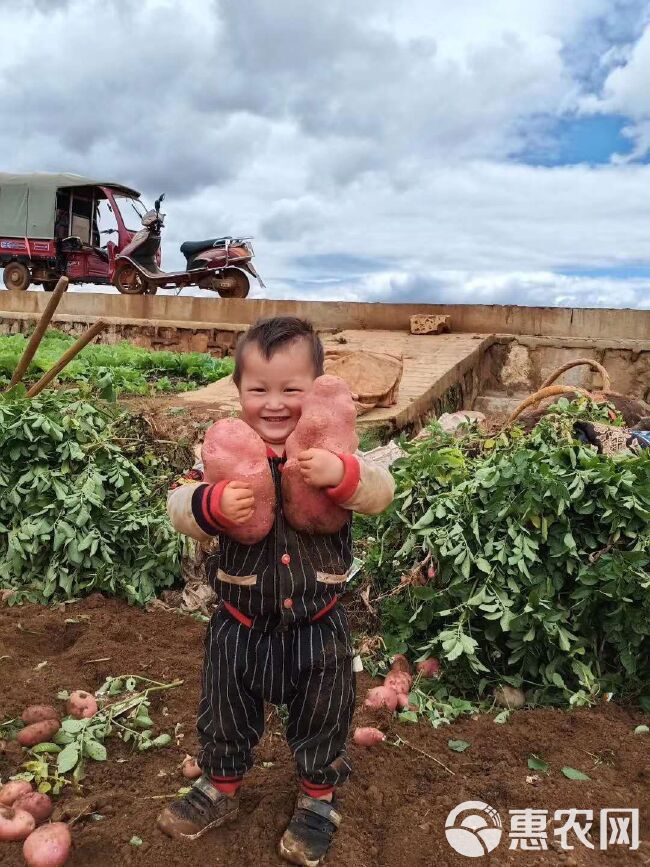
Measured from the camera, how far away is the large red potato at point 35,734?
8.23 ft

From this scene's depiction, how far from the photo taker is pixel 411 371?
7.71m

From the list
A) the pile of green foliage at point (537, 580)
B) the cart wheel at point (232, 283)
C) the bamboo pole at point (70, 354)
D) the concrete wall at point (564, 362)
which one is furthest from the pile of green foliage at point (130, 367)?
the pile of green foliage at point (537, 580)

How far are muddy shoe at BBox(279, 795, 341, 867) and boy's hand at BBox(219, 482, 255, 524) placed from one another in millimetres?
842

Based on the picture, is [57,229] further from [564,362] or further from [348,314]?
[564,362]

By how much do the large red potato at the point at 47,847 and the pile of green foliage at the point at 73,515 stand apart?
1.86m

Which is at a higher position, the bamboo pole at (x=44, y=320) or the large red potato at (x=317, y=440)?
the bamboo pole at (x=44, y=320)

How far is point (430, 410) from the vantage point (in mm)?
7031

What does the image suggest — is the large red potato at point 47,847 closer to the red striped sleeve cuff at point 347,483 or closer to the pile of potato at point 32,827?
the pile of potato at point 32,827

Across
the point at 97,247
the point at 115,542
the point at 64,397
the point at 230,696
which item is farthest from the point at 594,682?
the point at 97,247

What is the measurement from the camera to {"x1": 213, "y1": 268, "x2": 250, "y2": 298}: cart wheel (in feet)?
42.9

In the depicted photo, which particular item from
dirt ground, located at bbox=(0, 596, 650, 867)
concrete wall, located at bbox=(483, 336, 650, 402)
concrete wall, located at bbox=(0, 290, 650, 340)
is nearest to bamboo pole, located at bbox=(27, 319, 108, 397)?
dirt ground, located at bbox=(0, 596, 650, 867)

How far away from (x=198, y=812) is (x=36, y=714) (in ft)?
2.93

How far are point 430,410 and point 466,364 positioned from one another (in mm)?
1468

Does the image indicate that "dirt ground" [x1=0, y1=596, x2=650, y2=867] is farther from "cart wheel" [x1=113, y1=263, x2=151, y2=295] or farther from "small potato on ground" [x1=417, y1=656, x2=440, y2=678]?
"cart wheel" [x1=113, y1=263, x2=151, y2=295]
